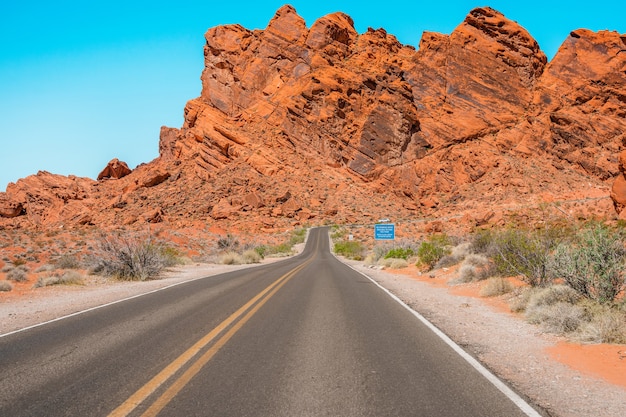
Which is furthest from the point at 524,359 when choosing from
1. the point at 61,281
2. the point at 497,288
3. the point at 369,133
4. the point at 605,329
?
the point at 369,133

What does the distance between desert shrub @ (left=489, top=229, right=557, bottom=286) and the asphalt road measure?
4.49 metres

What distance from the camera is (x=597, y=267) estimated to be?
8477 millimetres

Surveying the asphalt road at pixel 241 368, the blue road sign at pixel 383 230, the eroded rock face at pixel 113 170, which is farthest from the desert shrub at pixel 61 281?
the eroded rock face at pixel 113 170

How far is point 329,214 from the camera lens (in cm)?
8962

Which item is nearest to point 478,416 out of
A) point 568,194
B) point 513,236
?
point 513,236

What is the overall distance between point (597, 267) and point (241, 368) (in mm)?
7462

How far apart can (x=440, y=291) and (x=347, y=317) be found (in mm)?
6541

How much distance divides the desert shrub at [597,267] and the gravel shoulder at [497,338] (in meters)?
1.45

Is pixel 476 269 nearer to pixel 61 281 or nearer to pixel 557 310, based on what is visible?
pixel 557 310

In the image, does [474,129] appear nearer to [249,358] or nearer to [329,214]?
[329,214]

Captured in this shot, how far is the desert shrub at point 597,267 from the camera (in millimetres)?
8398

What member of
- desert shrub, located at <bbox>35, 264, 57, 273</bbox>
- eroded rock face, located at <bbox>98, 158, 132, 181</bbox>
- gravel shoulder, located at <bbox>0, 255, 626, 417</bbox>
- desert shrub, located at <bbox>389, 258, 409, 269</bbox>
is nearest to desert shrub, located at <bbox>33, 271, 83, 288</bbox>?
gravel shoulder, located at <bbox>0, 255, 626, 417</bbox>

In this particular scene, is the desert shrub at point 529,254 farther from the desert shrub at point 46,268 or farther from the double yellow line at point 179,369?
the desert shrub at point 46,268

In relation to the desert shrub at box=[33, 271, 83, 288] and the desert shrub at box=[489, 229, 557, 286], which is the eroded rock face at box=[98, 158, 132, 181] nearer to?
the desert shrub at box=[33, 271, 83, 288]
